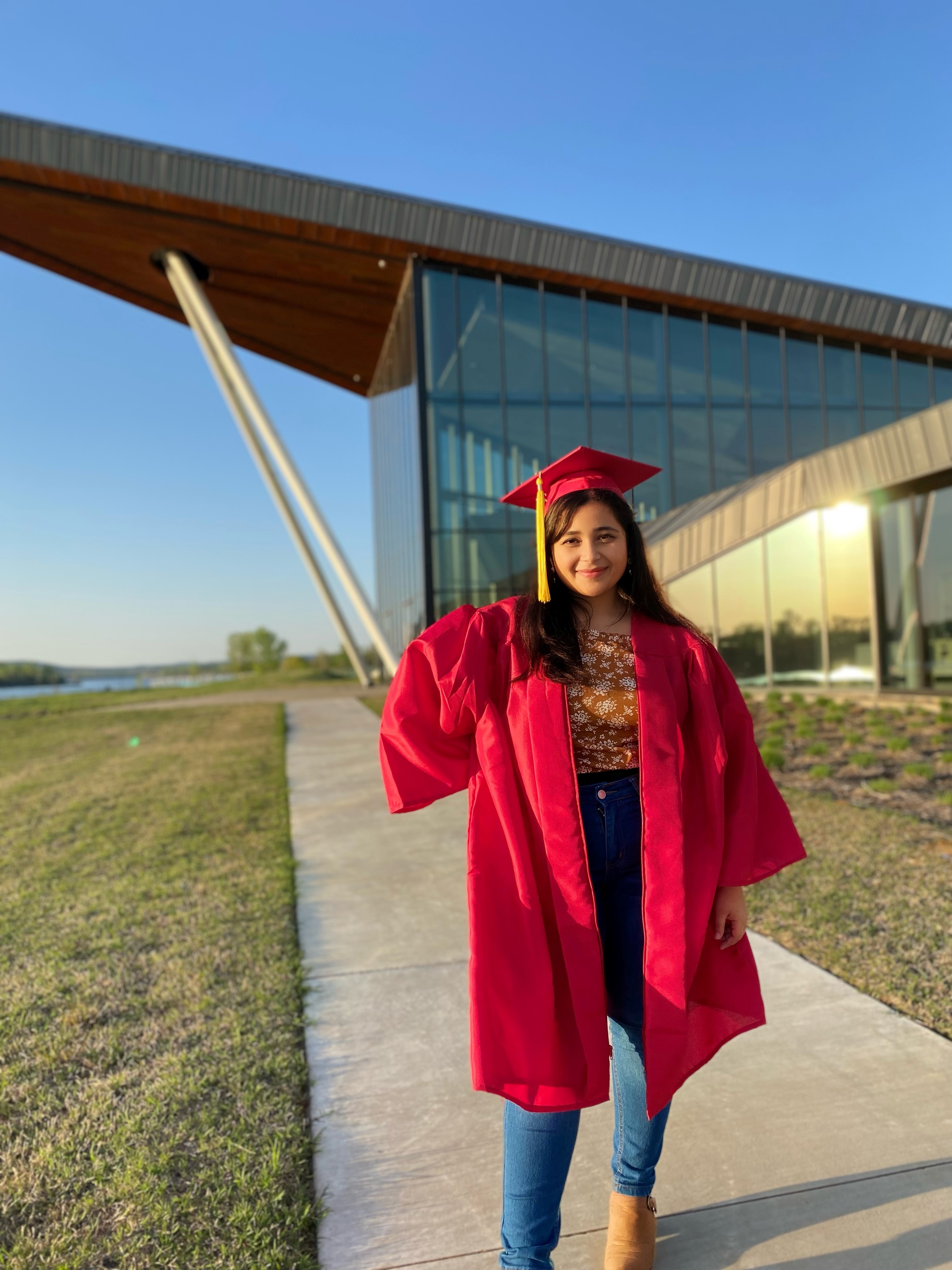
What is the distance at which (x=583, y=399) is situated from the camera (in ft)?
56.4

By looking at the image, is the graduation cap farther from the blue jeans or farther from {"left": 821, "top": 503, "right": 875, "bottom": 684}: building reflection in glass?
{"left": 821, "top": 503, "right": 875, "bottom": 684}: building reflection in glass

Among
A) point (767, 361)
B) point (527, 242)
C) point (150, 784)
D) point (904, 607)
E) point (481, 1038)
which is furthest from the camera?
point (767, 361)

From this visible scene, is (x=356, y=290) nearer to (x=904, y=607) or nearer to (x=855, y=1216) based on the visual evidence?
(x=904, y=607)

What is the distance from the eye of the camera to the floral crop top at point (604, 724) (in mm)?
1829

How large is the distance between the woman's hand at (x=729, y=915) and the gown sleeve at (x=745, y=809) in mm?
28

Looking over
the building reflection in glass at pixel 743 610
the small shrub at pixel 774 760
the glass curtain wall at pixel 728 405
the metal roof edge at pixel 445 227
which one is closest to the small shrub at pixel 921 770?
the small shrub at pixel 774 760

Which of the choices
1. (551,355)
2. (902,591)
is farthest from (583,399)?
(902,591)

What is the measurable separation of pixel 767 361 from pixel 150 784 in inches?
607

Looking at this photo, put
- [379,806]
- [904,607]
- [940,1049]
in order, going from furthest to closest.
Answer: [904,607]
[379,806]
[940,1049]

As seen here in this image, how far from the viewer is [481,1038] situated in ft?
5.56

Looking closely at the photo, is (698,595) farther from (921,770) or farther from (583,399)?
(921,770)

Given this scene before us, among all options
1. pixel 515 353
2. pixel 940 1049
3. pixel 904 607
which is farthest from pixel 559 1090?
pixel 515 353

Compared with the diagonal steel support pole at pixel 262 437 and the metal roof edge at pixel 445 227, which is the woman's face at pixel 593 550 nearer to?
the diagonal steel support pole at pixel 262 437

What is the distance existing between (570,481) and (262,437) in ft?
56.6
